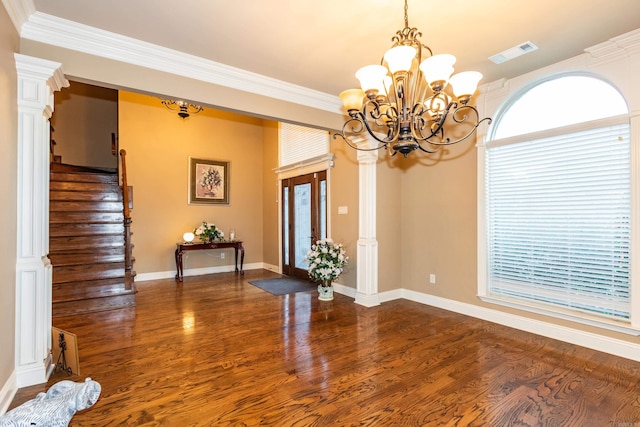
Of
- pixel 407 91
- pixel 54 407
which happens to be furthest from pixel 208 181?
pixel 54 407

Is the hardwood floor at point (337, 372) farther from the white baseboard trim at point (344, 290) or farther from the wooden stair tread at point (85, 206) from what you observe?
the wooden stair tread at point (85, 206)

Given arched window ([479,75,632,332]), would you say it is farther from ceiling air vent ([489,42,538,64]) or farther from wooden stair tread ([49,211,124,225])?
wooden stair tread ([49,211,124,225])

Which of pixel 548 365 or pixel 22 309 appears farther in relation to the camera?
pixel 548 365

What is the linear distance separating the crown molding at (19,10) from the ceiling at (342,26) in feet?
0.19

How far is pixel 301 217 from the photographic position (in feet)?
20.6

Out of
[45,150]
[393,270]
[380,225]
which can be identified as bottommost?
[393,270]

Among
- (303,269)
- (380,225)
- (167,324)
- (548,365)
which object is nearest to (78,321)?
(167,324)

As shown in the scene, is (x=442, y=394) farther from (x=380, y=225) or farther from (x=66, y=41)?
(x=66, y=41)

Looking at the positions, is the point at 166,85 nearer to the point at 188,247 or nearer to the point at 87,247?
the point at 87,247

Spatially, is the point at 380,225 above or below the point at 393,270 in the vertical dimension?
above

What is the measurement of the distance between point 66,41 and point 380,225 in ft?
12.7

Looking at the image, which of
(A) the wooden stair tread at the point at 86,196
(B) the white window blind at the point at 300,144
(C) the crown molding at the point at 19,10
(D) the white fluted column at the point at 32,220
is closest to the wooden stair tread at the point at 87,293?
(A) the wooden stair tread at the point at 86,196

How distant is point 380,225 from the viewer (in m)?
4.61

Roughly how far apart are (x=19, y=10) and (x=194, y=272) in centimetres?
515
